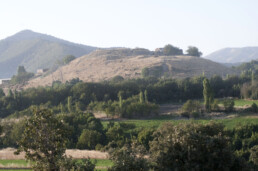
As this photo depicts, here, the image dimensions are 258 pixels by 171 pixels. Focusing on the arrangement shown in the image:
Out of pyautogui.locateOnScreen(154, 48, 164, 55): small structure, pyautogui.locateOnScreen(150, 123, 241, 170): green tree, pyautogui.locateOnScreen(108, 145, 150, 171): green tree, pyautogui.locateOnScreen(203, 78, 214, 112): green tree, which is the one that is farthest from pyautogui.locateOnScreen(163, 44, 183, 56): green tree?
pyautogui.locateOnScreen(108, 145, 150, 171): green tree

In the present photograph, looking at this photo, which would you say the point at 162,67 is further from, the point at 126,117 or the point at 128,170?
the point at 128,170

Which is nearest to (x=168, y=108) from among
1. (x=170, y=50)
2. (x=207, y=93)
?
(x=207, y=93)

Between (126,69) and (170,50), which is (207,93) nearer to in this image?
(126,69)

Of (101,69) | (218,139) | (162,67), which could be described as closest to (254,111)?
(218,139)

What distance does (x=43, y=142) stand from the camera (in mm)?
10930

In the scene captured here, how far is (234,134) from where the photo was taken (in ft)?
98.7

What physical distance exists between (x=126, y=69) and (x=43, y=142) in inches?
3435

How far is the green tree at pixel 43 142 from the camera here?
35.6 feet

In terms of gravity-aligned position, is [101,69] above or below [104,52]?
below

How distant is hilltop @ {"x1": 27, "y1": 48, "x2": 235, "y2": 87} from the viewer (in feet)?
304

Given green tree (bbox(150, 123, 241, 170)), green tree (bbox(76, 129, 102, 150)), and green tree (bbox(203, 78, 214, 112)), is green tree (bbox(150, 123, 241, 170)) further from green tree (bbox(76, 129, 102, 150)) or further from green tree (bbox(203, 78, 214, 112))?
green tree (bbox(203, 78, 214, 112))

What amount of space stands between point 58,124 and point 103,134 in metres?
22.5

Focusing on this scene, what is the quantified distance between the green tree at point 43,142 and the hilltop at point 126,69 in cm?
7566

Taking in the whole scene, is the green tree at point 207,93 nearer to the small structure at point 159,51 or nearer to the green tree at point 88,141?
the green tree at point 88,141
